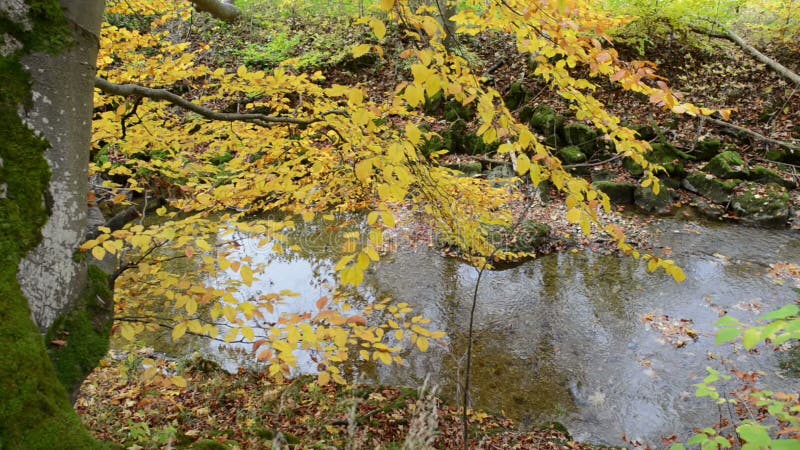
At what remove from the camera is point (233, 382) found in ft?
16.2

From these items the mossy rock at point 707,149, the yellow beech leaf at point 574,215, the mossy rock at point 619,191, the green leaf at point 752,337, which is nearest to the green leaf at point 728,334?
the green leaf at point 752,337

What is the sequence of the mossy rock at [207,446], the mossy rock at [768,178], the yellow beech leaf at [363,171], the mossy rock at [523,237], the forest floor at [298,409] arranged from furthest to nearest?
the mossy rock at [768,178] → the mossy rock at [523,237] → the forest floor at [298,409] → the mossy rock at [207,446] → the yellow beech leaf at [363,171]

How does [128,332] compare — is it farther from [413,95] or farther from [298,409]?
[298,409]

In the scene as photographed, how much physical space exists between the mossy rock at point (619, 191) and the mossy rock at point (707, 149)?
2.11 meters

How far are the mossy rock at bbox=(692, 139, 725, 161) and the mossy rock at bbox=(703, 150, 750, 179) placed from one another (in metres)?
0.42

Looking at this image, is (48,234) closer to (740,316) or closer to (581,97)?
(581,97)

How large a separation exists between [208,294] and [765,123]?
13.2 m

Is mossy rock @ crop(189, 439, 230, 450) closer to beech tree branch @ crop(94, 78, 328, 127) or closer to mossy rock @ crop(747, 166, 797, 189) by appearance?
beech tree branch @ crop(94, 78, 328, 127)

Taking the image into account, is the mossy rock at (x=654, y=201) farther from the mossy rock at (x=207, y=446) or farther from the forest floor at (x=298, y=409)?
the mossy rock at (x=207, y=446)

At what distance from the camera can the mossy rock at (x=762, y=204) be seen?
866cm

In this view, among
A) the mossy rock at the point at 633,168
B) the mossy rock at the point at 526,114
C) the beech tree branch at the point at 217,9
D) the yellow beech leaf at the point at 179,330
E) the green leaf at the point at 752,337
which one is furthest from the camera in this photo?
the mossy rock at the point at 526,114

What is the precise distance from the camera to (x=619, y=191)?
9.93m

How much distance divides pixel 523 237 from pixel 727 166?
5.05m

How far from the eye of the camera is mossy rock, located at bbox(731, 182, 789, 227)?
8664mm
